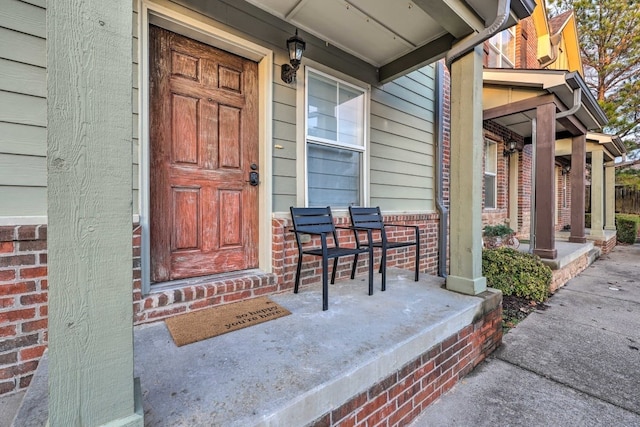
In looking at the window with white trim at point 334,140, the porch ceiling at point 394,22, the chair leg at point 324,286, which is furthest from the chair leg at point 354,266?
the porch ceiling at point 394,22

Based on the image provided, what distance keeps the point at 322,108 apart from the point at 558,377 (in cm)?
290

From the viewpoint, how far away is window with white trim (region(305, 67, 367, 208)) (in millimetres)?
2941

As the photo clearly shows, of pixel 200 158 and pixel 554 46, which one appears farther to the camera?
pixel 554 46

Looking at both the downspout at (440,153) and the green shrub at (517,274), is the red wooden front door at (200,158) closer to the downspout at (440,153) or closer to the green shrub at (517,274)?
the downspout at (440,153)

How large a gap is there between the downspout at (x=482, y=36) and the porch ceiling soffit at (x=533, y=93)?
253cm

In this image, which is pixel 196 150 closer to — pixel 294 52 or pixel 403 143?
pixel 294 52

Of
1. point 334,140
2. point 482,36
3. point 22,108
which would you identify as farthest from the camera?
point 334,140

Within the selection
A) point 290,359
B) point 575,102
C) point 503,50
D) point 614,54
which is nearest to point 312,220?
point 290,359

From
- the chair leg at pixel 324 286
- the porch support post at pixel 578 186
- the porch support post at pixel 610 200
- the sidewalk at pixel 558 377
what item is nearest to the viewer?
the sidewalk at pixel 558 377

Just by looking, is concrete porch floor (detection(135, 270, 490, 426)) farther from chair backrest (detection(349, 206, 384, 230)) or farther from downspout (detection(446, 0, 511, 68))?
downspout (detection(446, 0, 511, 68))

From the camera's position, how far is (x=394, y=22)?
2.63 m

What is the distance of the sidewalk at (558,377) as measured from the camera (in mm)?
1675

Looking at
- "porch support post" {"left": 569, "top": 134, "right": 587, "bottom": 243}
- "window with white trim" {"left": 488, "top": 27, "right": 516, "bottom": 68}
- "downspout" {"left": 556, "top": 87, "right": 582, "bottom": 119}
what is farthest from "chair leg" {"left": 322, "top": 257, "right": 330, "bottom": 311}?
"porch support post" {"left": 569, "top": 134, "right": 587, "bottom": 243}

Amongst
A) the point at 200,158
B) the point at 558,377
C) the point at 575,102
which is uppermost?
the point at 575,102
